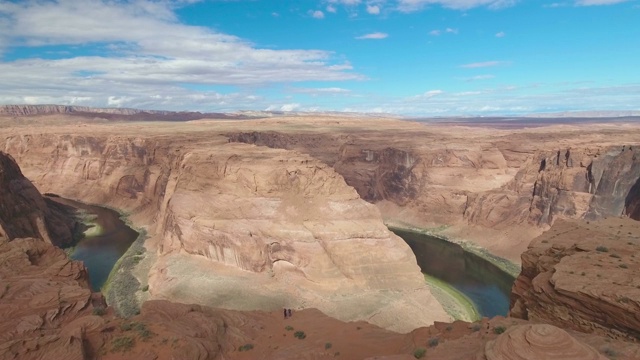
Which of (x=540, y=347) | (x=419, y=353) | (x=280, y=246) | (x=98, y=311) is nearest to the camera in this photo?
(x=540, y=347)

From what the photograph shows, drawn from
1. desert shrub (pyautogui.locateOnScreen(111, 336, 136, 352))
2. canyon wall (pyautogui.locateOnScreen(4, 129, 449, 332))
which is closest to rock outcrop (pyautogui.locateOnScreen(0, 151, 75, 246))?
canyon wall (pyautogui.locateOnScreen(4, 129, 449, 332))

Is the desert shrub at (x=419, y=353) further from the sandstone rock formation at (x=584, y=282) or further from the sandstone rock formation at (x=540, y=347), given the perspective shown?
the sandstone rock formation at (x=584, y=282)

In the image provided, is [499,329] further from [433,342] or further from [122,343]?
[122,343]

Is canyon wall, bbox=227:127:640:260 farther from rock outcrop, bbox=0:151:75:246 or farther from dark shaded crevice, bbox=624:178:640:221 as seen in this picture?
rock outcrop, bbox=0:151:75:246

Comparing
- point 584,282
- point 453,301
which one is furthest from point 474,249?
point 584,282

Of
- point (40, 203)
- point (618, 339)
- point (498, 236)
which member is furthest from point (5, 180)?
point (498, 236)

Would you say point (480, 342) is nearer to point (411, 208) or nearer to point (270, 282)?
point (270, 282)

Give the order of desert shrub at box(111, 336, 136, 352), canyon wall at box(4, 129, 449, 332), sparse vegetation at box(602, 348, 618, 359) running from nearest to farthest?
1. sparse vegetation at box(602, 348, 618, 359)
2. desert shrub at box(111, 336, 136, 352)
3. canyon wall at box(4, 129, 449, 332)
